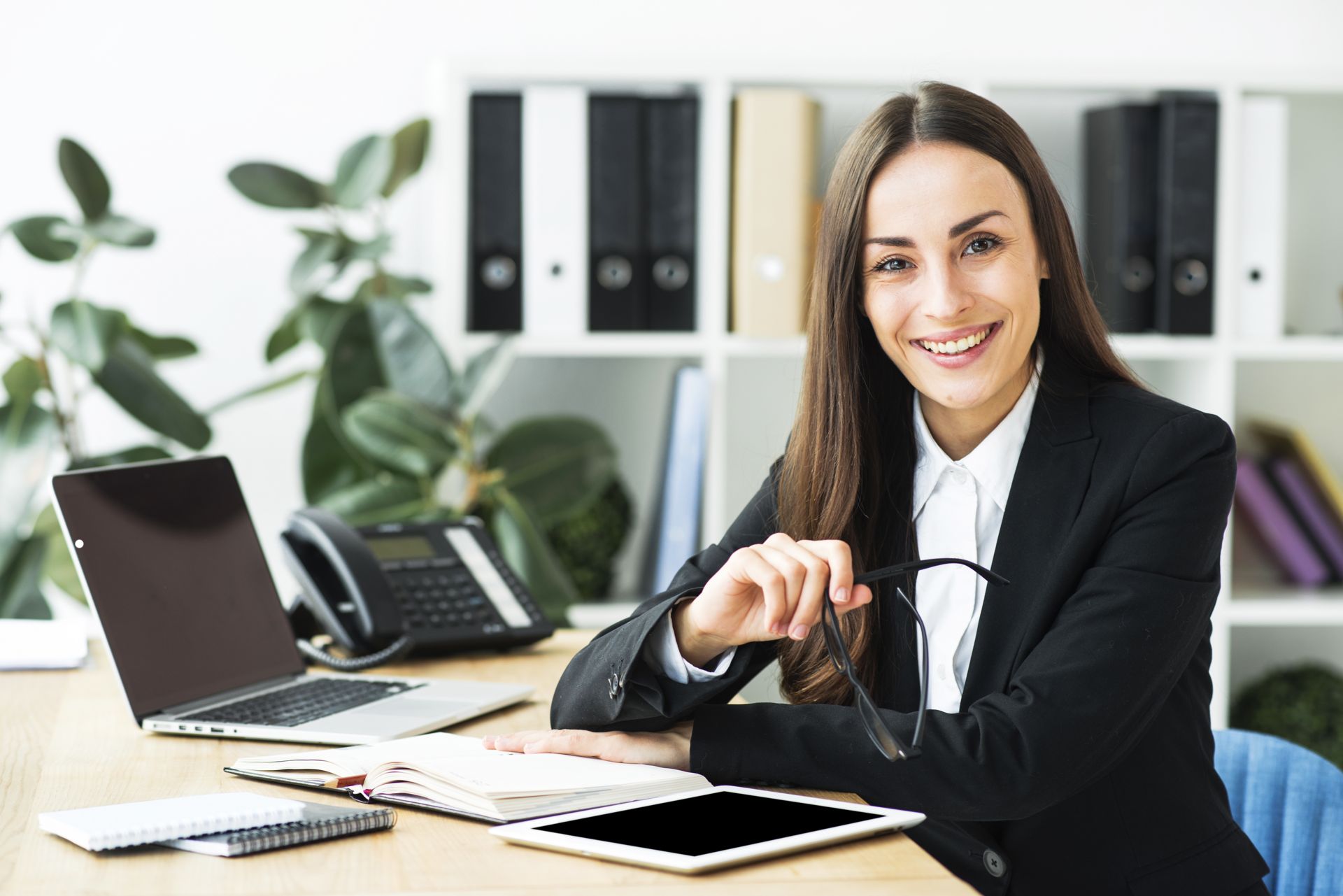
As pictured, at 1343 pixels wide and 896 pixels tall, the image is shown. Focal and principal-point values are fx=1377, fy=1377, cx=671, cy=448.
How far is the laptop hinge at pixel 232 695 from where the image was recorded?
123 cm

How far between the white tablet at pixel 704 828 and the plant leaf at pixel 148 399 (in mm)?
1491

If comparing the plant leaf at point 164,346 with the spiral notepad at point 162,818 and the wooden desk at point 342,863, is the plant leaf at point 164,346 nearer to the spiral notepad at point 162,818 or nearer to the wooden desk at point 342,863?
the wooden desk at point 342,863

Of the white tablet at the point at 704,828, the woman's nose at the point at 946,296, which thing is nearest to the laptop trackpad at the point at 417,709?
the white tablet at the point at 704,828

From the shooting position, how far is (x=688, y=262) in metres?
2.38

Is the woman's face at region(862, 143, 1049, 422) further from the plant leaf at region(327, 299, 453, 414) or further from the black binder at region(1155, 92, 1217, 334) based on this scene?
the black binder at region(1155, 92, 1217, 334)

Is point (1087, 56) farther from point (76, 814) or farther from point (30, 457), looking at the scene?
point (76, 814)

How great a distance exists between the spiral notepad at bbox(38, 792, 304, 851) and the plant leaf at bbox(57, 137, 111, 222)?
1.56 meters

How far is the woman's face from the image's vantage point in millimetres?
1254

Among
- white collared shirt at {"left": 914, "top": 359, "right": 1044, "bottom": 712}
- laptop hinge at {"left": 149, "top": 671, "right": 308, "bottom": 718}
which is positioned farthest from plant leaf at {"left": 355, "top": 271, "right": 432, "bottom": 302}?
white collared shirt at {"left": 914, "top": 359, "right": 1044, "bottom": 712}

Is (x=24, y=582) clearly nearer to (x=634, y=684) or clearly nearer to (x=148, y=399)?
(x=148, y=399)

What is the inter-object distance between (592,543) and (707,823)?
1.58 metres

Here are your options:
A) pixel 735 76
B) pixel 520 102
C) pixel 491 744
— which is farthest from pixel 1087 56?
pixel 491 744

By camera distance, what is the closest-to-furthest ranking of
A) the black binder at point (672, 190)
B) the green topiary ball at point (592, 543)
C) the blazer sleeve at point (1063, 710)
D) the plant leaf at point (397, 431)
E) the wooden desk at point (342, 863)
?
the wooden desk at point (342, 863)
the blazer sleeve at point (1063, 710)
the plant leaf at point (397, 431)
the black binder at point (672, 190)
the green topiary ball at point (592, 543)

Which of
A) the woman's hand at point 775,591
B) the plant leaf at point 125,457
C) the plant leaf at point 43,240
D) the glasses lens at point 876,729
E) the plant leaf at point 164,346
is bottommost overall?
the glasses lens at point 876,729
